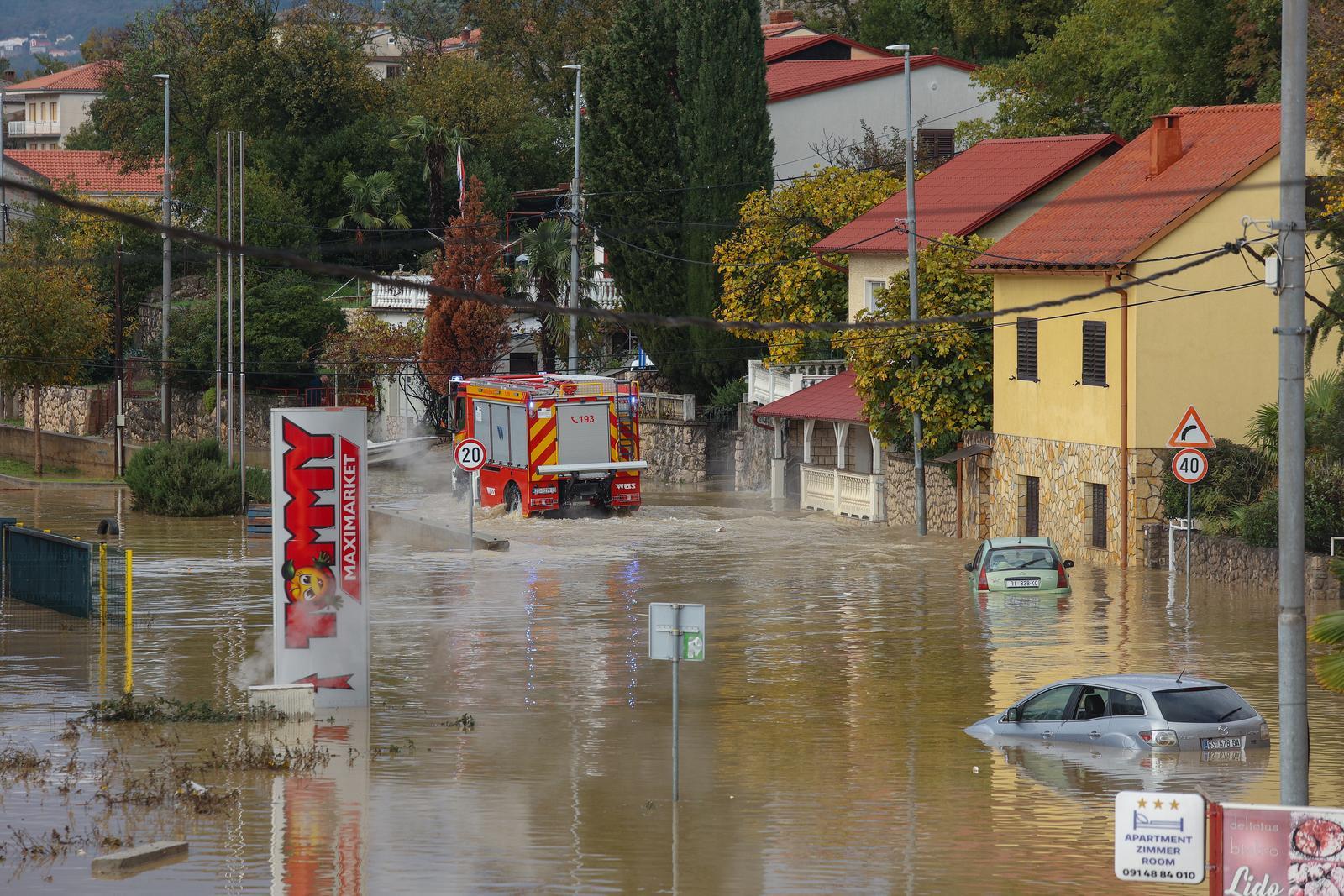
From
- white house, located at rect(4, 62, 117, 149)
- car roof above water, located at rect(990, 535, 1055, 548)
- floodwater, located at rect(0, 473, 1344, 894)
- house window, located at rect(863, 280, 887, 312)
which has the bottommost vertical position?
floodwater, located at rect(0, 473, 1344, 894)

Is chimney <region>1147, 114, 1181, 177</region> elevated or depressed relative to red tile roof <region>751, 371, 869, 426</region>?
elevated

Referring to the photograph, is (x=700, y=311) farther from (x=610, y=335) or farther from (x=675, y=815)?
(x=675, y=815)

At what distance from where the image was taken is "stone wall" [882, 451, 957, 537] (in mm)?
41000

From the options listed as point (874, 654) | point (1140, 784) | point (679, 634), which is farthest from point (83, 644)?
point (1140, 784)

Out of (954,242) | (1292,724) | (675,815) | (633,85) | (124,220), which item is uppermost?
(633,85)

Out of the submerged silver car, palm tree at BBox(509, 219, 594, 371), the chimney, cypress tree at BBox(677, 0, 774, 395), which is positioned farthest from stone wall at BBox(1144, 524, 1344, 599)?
palm tree at BBox(509, 219, 594, 371)

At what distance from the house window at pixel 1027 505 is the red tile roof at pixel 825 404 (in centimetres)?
535

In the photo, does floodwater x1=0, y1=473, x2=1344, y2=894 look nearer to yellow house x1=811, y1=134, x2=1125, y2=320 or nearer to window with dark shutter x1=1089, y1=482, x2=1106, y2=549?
window with dark shutter x1=1089, y1=482, x2=1106, y2=549

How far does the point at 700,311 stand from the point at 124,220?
4594 centimetres

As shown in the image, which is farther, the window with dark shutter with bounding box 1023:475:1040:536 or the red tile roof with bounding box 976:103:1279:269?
the window with dark shutter with bounding box 1023:475:1040:536

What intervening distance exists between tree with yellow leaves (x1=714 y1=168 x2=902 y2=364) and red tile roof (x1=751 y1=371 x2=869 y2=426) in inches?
85.6

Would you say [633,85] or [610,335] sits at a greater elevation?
[633,85]

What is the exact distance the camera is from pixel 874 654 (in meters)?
25.4

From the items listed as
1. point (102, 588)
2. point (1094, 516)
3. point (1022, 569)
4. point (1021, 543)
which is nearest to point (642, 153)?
point (1094, 516)
